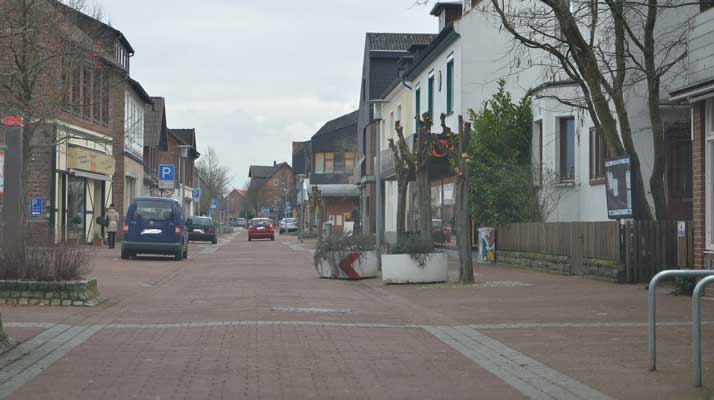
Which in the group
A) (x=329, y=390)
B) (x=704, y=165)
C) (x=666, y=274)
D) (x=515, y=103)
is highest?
(x=515, y=103)

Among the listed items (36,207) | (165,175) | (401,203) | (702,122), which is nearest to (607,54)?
(702,122)

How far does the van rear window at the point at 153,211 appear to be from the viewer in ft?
98.5

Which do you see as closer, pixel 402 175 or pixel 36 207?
pixel 402 175

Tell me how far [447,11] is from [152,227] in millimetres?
18785

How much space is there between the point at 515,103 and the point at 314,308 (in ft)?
60.9

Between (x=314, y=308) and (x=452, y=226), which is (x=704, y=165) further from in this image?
(x=452, y=226)

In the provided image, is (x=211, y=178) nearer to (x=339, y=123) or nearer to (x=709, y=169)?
(x=339, y=123)

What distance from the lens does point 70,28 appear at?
87.8 ft

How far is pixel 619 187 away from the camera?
20.0 m

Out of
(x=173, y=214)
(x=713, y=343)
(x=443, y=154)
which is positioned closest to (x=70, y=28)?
(x=173, y=214)

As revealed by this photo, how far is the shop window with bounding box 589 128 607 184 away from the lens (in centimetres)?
2472

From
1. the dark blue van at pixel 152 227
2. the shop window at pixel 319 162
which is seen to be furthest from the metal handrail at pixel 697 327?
the shop window at pixel 319 162

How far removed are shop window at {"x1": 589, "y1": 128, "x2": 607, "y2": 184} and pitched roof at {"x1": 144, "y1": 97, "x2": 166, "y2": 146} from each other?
142 ft

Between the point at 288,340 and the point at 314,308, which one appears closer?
the point at 288,340
